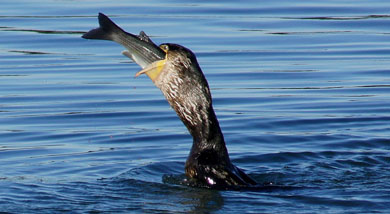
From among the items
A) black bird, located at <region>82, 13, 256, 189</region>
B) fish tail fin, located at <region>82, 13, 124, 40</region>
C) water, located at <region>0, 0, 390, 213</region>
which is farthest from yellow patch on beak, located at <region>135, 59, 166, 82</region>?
water, located at <region>0, 0, 390, 213</region>

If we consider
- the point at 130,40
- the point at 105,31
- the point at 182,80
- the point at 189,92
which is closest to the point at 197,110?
the point at 189,92

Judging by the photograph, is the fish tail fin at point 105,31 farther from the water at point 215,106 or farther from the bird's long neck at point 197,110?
the water at point 215,106

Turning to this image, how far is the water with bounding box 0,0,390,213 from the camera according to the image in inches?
321

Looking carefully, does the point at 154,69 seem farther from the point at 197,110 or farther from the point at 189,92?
the point at 197,110

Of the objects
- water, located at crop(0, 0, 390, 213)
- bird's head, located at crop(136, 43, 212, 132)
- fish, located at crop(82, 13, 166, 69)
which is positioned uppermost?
fish, located at crop(82, 13, 166, 69)

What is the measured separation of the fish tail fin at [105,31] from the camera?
26.1ft

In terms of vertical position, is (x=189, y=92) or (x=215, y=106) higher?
(x=189, y=92)

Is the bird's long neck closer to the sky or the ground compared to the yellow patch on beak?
closer to the ground

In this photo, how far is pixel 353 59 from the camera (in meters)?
15.1

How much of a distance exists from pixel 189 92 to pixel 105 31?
82 cm

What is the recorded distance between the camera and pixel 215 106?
1267 centimetres

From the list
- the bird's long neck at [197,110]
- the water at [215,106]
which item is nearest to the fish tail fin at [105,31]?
the bird's long neck at [197,110]

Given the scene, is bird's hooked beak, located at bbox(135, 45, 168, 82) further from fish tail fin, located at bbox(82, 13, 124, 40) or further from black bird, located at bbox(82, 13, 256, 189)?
fish tail fin, located at bbox(82, 13, 124, 40)

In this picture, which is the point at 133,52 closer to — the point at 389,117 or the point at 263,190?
the point at 263,190
